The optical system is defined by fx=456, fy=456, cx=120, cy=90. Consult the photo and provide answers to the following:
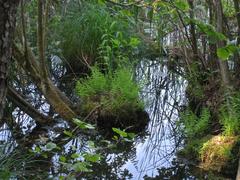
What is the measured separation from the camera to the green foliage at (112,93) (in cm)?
436

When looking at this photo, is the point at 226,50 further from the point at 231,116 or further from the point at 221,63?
the point at 221,63

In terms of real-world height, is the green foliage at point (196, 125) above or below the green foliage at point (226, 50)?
below

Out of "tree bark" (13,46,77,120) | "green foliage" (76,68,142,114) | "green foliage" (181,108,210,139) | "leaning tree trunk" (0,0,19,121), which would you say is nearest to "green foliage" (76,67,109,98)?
"green foliage" (76,68,142,114)

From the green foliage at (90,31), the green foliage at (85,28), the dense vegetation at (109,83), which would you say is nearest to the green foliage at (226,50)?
the dense vegetation at (109,83)

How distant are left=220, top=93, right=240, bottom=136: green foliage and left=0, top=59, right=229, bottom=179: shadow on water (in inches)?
17.5

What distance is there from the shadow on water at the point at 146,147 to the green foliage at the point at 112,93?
11.9 inches

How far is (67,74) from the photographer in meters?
A: 6.19

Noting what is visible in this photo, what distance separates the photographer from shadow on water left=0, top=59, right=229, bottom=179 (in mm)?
3490

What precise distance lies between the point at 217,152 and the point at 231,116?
11.8 inches

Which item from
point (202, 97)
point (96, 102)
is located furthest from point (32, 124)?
point (202, 97)

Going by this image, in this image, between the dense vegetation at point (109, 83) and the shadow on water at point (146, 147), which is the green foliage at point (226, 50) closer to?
the dense vegetation at point (109, 83)

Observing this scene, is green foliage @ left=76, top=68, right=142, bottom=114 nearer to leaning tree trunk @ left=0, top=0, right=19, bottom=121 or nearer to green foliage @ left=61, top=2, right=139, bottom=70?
green foliage @ left=61, top=2, right=139, bottom=70

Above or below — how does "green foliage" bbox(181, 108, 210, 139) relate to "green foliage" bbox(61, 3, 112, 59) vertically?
below

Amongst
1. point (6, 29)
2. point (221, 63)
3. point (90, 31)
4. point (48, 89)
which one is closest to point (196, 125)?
point (221, 63)
